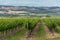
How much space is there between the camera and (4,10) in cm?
587

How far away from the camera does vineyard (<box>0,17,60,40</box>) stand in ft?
17.9

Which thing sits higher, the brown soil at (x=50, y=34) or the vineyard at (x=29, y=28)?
the vineyard at (x=29, y=28)

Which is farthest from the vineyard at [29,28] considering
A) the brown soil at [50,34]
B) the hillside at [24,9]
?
the hillside at [24,9]

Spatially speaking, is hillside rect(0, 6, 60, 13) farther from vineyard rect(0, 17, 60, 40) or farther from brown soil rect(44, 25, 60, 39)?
brown soil rect(44, 25, 60, 39)

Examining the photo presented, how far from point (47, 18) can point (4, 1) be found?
199 cm

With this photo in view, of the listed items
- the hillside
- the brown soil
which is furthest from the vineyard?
the hillside

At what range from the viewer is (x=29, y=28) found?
20.3 feet

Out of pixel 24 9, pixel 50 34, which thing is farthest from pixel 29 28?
pixel 50 34

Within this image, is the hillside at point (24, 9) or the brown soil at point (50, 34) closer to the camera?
the brown soil at point (50, 34)

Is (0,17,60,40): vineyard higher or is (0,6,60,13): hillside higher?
(0,6,60,13): hillside

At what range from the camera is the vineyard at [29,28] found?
5.44 m

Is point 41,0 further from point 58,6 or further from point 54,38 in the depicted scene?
point 54,38

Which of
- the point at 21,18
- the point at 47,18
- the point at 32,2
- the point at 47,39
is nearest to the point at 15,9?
the point at 21,18

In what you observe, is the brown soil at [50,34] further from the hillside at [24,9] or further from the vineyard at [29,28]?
the hillside at [24,9]
